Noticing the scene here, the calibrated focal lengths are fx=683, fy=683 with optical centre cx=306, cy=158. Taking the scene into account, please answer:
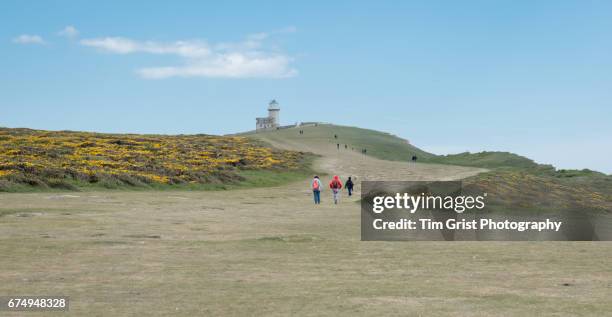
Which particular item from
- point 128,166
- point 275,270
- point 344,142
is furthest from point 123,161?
point 344,142

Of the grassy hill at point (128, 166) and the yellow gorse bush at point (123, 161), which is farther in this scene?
the yellow gorse bush at point (123, 161)

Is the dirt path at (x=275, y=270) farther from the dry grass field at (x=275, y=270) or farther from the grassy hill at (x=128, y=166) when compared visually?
the grassy hill at (x=128, y=166)

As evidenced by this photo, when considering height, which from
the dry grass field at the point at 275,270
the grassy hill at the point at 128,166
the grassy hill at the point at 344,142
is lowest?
the dry grass field at the point at 275,270

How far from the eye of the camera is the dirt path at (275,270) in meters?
10.6

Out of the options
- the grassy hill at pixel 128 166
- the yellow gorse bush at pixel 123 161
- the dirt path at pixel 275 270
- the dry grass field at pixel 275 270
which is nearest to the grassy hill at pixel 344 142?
the yellow gorse bush at pixel 123 161

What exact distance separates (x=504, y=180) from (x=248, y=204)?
14.6 m

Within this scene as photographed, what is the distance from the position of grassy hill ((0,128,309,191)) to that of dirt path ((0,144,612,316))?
19130 mm

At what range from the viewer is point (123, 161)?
196 ft

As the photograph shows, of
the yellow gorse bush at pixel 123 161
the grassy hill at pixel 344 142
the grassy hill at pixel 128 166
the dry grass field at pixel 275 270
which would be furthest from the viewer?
the grassy hill at pixel 344 142

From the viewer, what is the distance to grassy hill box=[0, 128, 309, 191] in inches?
1784

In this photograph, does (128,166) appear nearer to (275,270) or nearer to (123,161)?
(123,161)

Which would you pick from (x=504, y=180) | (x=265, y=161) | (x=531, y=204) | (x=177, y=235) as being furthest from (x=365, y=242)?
(x=265, y=161)

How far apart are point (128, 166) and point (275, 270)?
43.5m

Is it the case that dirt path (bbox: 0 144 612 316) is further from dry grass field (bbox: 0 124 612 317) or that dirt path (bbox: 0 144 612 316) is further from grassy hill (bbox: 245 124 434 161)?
grassy hill (bbox: 245 124 434 161)
